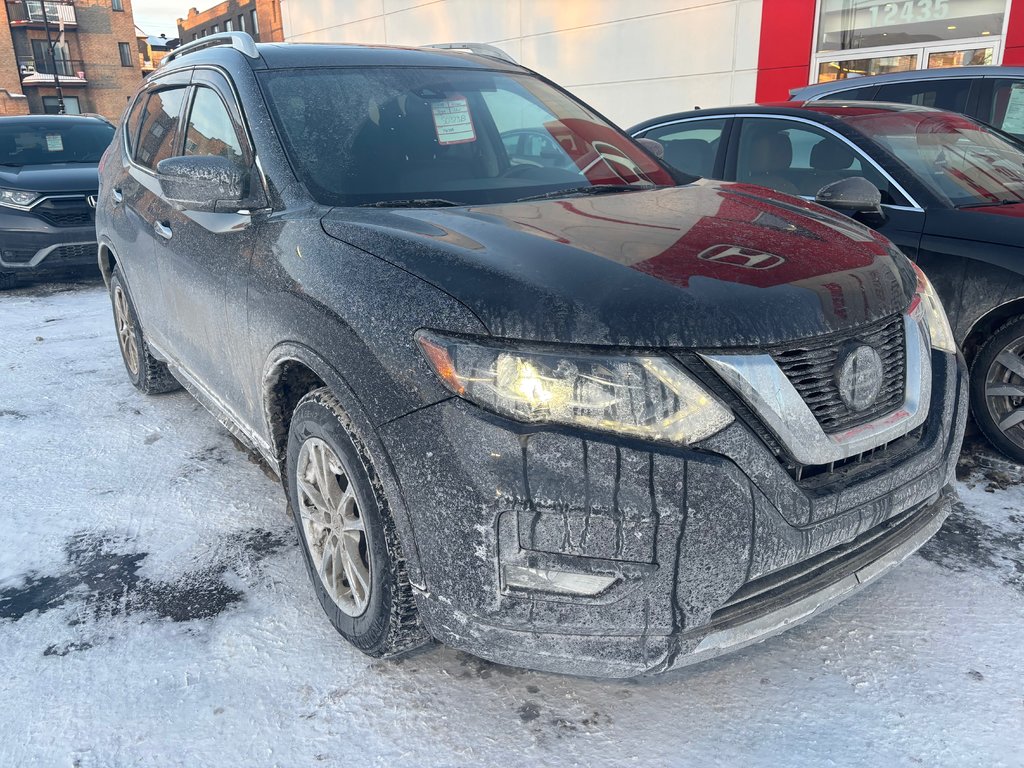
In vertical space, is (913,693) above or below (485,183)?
below

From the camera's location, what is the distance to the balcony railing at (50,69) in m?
49.7

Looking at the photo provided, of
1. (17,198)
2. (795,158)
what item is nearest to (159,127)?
(795,158)

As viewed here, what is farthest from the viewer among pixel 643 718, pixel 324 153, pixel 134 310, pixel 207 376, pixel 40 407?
pixel 40 407

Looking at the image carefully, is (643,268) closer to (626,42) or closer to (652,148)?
(652,148)

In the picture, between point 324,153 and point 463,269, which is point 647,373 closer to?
point 463,269

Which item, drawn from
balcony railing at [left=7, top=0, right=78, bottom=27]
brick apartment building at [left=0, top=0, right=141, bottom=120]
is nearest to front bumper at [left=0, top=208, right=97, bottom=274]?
brick apartment building at [left=0, top=0, right=141, bottom=120]

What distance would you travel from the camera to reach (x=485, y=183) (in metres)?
2.73

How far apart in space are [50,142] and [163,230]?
6.71 m

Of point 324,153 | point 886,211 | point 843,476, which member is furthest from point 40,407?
point 886,211

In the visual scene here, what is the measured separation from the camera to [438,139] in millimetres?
2861

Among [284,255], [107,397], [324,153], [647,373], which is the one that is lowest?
[107,397]

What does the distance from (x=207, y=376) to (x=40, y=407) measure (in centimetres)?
196

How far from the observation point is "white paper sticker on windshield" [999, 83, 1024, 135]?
561cm

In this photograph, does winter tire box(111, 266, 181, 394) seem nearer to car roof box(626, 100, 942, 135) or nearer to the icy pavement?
the icy pavement
